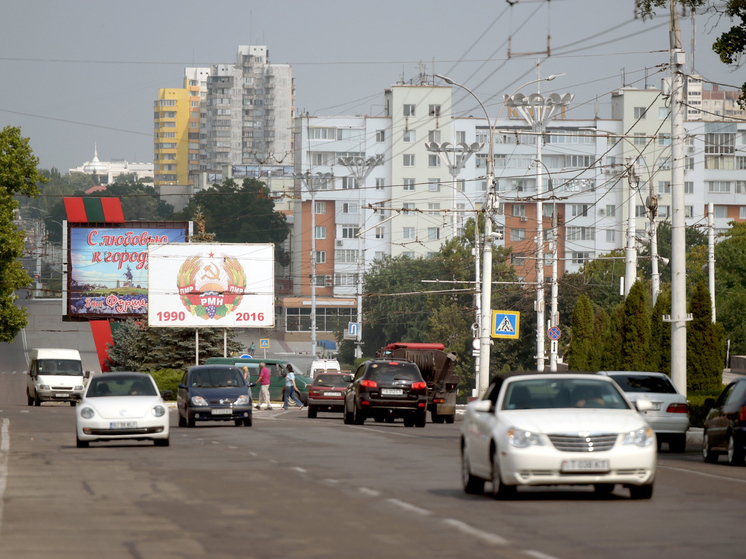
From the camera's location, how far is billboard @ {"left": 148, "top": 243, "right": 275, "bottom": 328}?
64125 millimetres

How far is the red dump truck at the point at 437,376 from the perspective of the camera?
129 feet

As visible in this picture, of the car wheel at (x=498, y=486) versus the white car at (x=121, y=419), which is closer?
the car wheel at (x=498, y=486)

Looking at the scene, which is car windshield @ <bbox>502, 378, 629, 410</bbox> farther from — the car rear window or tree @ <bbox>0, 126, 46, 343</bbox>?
tree @ <bbox>0, 126, 46, 343</bbox>

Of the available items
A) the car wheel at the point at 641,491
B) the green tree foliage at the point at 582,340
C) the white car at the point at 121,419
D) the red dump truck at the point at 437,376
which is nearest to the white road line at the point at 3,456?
the white car at the point at 121,419

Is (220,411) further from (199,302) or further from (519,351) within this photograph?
(519,351)

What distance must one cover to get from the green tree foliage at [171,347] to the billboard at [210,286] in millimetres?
5230

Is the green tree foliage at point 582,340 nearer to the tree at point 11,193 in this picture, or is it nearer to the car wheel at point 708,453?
the tree at point 11,193

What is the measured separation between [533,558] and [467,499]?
4.60 meters

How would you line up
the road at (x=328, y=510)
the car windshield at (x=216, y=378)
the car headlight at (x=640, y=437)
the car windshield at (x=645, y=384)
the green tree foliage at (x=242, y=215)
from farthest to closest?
the green tree foliage at (x=242, y=215)
the car windshield at (x=216, y=378)
the car windshield at (x=645, y=384)
the car headlight at (x=640, y=437)
the road at (x=328, y=510)

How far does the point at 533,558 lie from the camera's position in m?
9.06

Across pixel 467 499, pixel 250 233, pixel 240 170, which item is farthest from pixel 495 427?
pixel 240 170

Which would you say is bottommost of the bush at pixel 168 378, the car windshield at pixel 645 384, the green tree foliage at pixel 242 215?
the bush at pixel 168 378

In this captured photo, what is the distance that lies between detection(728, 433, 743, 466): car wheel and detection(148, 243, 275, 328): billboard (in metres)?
45.2

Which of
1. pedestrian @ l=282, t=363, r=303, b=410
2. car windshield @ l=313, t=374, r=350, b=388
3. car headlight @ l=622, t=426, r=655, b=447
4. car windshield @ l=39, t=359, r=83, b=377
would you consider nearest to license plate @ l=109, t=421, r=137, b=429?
car headlight @ l=622, t=426, r=655, b=447
